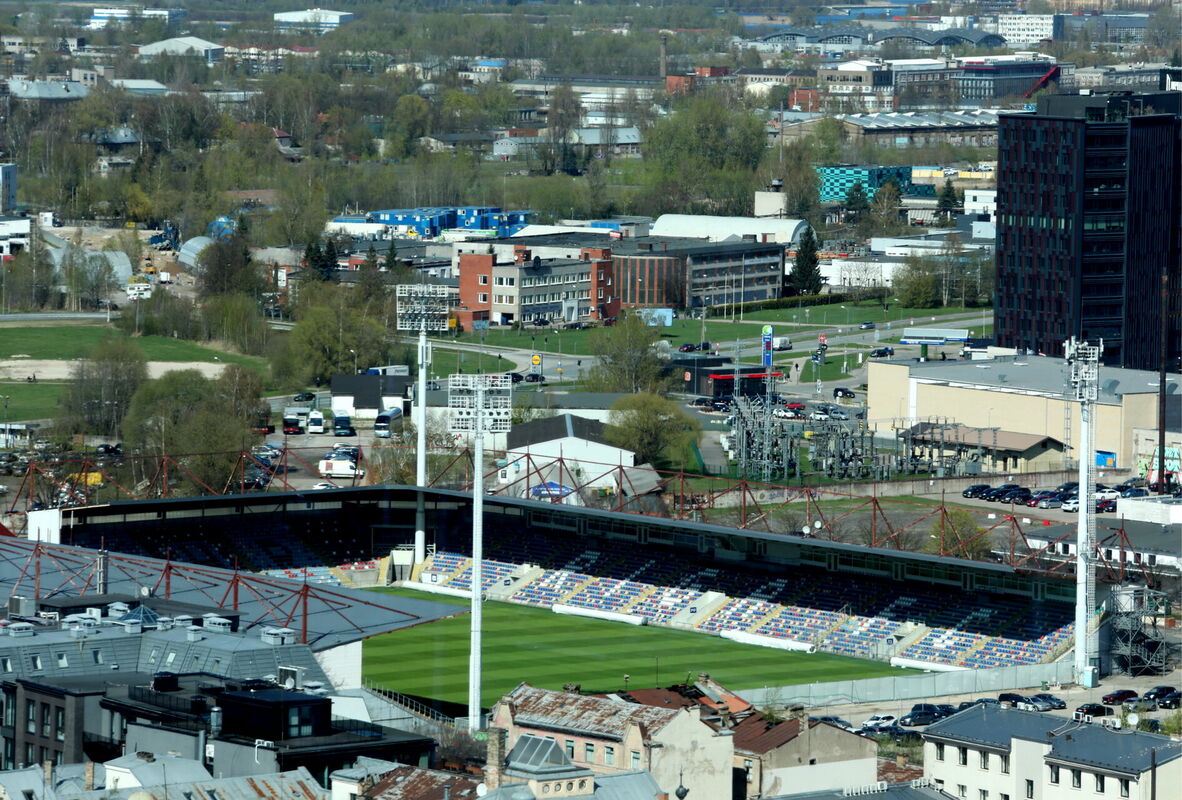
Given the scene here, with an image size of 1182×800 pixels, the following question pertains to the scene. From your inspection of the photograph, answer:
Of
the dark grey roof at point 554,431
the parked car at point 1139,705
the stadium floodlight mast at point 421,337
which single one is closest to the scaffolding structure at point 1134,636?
the parked car at point 1139,705

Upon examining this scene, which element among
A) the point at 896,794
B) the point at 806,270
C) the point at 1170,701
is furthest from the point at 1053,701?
the point at 806,270

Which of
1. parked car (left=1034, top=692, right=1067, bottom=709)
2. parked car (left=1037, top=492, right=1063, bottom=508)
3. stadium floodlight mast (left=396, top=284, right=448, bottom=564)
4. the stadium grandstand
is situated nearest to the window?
parked car (left=1034, top=692, right=1067, bottom=709)

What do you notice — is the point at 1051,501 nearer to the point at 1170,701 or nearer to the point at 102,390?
the point at 1170,701

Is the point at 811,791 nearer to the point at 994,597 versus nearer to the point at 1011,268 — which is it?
the point at 994,597

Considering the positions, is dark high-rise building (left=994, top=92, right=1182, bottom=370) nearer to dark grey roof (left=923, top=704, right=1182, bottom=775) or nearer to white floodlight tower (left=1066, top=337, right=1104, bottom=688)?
white floodlight tower (left=1066, top=337, right=1104, bottom=688)

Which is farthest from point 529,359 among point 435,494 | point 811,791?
point 811,791

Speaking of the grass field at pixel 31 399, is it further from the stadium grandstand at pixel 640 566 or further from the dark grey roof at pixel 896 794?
the dark grey roof at pixel 896 794
